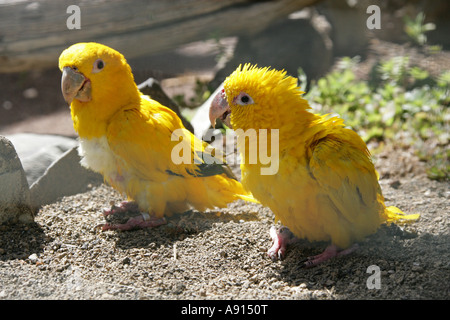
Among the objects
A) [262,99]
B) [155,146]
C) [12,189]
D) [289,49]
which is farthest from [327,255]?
[289,49]

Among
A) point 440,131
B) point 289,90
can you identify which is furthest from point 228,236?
point 440,131

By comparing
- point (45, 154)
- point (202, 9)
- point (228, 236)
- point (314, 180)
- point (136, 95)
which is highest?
point (202, 9)

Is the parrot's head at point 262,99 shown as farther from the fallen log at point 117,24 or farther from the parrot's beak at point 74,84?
the fallen log at point 117,24

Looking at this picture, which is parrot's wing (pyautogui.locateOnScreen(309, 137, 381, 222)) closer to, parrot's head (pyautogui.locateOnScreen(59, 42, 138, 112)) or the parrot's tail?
the parrot's tail

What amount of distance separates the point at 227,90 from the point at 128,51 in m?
3.16

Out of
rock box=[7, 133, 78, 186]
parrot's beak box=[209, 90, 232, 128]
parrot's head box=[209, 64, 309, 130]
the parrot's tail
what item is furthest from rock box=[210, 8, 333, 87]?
the parrot's tail

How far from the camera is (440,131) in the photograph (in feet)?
16.3

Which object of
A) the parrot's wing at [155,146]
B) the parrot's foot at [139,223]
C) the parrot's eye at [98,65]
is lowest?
the parrot's foot at [139,223]

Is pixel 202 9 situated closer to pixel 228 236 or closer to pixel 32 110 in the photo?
pixel 32 110

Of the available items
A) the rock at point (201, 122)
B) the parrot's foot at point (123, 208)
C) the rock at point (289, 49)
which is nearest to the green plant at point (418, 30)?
the rock at point (289, 49)

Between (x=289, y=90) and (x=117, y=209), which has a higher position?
(x=289, y=90)

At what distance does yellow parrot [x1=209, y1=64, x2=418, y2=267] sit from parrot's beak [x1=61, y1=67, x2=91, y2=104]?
1.02 meters

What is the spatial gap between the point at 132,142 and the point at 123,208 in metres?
0.72

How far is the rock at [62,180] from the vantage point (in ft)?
13.2
